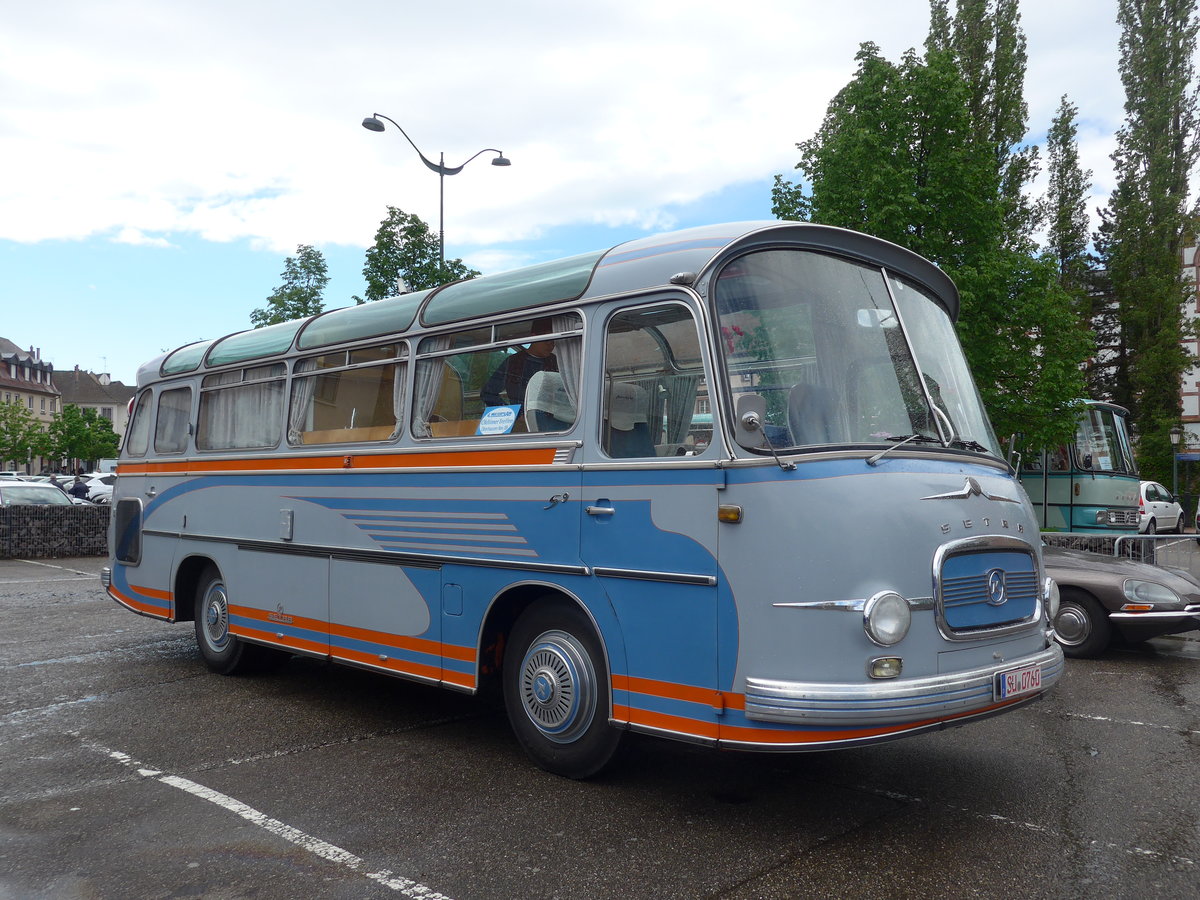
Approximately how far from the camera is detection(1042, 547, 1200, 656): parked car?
350 inches

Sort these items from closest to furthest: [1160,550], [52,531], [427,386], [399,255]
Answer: [427,386] → [1160,550] → [52,531] → [399,255]

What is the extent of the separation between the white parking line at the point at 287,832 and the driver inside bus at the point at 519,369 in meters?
2.49

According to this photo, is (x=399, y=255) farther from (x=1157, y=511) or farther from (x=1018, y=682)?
(x=1157, y=511)

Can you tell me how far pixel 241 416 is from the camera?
828cm

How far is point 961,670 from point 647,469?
A: 169cm

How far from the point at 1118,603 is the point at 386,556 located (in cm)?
649

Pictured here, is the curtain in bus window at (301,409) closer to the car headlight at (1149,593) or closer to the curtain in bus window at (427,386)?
the curtain in bus window at (427,386)

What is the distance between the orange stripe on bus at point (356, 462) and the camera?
18.5 feet

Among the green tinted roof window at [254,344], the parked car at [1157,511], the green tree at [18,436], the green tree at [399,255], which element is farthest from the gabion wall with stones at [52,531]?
the green tree at [18,436]

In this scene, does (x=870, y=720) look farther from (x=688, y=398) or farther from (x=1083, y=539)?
(x=1083, y=539)

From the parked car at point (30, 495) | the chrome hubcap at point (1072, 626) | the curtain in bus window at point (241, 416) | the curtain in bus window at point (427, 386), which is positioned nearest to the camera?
the curtain in bus window at point (427, 386)

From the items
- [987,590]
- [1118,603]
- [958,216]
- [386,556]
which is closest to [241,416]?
[386,556]

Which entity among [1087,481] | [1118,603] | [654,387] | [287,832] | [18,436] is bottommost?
[287,832]

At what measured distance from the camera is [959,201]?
62.6 feet
